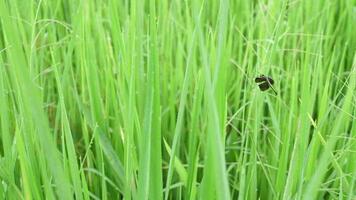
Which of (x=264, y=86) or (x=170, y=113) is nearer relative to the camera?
(x=264, y=86)

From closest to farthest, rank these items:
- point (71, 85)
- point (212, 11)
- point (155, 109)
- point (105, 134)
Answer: point (155, 109) < point (105, 134) < point (71, 85) < point (212, 11)

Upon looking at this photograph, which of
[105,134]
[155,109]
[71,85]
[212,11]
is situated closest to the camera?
[155,109]

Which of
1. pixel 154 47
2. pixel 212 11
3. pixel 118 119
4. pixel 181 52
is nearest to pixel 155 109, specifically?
pixel 154 47

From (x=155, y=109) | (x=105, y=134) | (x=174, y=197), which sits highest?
(x=155, y=109)

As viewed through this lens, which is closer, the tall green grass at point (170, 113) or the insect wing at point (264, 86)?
the tall green grass at point (170, 113)

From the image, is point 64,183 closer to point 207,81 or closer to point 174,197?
point 207,81

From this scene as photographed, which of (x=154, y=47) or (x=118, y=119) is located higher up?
(x=154, y=47)

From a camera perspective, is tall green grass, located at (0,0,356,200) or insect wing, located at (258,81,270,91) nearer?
tall green grass, located at (0,0,356,200)

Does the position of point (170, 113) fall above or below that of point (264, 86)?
below
